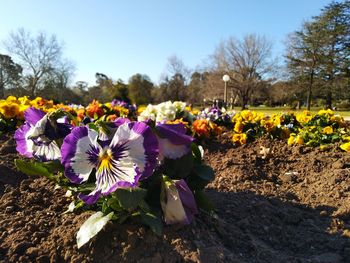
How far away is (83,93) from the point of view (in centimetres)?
5697

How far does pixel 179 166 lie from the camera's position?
1.92 meters

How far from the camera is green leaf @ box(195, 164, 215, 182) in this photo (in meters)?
2.03

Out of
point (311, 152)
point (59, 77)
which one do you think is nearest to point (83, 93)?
point (59, 77)

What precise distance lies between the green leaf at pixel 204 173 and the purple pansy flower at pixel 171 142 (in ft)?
0.69

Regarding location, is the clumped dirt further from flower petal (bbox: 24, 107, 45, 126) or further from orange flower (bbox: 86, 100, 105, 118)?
orange flower (bbox: 86, 100, 105, 118)

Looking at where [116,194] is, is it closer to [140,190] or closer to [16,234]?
[140,190]

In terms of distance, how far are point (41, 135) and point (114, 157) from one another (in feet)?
1.40

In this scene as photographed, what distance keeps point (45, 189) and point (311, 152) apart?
9.86ft

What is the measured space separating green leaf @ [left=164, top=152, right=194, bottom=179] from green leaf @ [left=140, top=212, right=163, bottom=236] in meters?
0.26

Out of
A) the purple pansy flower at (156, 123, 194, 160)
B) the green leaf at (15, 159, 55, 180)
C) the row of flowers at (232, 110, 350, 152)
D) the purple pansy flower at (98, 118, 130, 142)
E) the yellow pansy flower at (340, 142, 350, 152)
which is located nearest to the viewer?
the purple pansy flower at (98, 118, 130, 142)

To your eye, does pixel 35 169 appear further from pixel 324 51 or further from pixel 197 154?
pixel 324 51

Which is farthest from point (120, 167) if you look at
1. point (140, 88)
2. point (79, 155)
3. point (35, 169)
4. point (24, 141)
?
point (140, 88)

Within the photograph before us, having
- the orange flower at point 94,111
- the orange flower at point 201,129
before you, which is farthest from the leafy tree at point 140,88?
the orange flower at point 201,129

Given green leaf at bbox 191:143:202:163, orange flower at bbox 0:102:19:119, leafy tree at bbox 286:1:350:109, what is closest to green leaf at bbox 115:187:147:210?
green leaf at bbox 191:143:202:163
